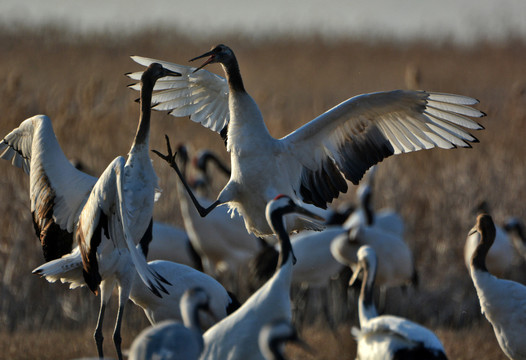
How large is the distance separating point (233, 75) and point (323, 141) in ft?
2.03

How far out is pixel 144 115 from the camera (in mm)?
4668

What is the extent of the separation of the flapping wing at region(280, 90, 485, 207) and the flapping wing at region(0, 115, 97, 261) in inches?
45.0

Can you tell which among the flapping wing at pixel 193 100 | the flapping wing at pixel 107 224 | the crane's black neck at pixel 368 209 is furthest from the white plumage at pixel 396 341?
the crane's black neck at pixel 368 209

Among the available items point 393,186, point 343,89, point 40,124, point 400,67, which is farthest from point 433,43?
point 40,124

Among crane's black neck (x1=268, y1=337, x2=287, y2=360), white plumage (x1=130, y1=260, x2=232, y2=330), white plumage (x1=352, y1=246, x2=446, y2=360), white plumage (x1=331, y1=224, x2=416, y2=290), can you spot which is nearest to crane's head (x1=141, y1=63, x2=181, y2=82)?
white plumage (x1=130, y1=260, x2=232, y2=330)

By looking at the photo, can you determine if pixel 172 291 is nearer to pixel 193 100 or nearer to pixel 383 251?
pixel 193 100

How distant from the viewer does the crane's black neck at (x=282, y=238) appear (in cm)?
391

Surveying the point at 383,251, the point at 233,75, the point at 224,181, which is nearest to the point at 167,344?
the point at 233,75

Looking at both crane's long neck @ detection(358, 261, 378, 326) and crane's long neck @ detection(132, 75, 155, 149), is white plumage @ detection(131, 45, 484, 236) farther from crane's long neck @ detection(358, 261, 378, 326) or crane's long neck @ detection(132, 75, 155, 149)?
crane's long neck @ detection(358, 261, 378, 326)

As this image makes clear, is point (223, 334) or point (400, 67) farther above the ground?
point (223, 334)

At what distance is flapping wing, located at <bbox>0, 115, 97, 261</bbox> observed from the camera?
16.0ft

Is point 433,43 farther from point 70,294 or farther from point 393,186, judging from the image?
point 70,294

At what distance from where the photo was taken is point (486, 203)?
8.26 m

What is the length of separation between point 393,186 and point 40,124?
4.58 metres
